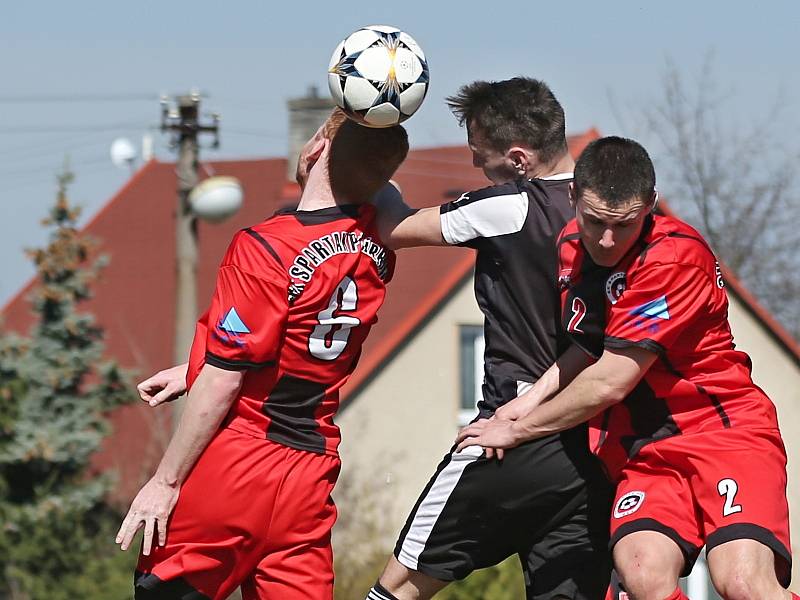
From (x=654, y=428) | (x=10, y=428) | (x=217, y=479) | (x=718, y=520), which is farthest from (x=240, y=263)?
(x=10, y=428)

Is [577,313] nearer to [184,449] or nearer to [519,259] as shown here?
[519,259]

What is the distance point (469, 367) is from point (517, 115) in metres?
16.2

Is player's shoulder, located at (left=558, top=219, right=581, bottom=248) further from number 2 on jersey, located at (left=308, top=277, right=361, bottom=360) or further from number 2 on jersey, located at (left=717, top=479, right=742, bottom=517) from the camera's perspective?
number 2 on jersey, located at (left=717, top=479, right=742, bottom=517)

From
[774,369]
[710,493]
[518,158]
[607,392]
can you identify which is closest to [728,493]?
[710,493]

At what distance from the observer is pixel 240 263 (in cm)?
482

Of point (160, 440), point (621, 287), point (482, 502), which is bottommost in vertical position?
point (160, 440)

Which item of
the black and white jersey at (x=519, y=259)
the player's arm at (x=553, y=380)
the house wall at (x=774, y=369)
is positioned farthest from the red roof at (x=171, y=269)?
the player's arm at (x=553, y=380)

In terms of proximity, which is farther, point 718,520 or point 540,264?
point 540,264

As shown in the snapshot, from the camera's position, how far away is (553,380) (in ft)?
16.5

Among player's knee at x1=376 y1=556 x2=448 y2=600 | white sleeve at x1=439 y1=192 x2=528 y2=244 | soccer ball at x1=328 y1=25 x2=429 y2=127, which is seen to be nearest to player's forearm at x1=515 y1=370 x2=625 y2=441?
white sleeve at x1=439 y1=192 x2=528 y2=244

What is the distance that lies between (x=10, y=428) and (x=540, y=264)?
18.0 m

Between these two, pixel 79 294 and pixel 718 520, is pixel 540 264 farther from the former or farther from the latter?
pixel 79 294

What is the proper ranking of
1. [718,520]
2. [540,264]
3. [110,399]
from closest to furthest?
1. [718,520]
2. [540,264]
3. [110,399]

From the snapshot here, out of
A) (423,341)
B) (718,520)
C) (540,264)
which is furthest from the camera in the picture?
(423,341)
